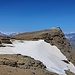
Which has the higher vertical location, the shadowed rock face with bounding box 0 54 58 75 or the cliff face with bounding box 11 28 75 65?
the cliff face with bounding box 11 28 75 65

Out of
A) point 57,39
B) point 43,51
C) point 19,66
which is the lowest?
point 19,66

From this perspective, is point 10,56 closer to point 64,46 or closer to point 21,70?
point 21,70

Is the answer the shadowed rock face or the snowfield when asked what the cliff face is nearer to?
the snowfield

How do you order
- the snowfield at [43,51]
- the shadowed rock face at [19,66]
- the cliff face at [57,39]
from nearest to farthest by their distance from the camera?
the shadowed rock face at [19,66]
the snowfield at [43,51]
the cliff face at [57,39]

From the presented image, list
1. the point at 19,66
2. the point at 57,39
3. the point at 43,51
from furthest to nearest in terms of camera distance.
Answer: the point at 57,39
the point at 43,51
the point at 19,66

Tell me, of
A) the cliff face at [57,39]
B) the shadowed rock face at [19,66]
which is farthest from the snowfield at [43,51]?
the shadowed rock face at [19,66]

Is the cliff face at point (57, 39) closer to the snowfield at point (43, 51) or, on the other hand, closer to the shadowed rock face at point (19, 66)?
the snowfield at point (43, 51)

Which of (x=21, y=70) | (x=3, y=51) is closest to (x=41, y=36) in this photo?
(x=3, y=51)

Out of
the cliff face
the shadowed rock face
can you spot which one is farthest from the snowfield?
the shadowed rock face

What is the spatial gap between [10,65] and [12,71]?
3.36 m

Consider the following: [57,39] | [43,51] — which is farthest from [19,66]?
[57,39]

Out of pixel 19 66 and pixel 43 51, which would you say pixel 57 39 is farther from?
pixel 19 66

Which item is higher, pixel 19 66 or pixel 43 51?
pixel 43 51

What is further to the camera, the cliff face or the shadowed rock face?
the cliff face
